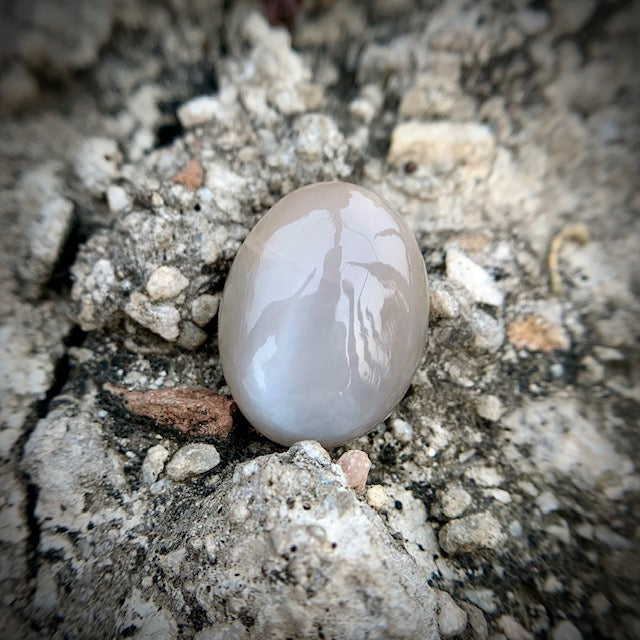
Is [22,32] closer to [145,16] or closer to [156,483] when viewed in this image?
[145,16]

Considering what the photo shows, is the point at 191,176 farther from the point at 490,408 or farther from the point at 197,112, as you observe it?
the point at 490,408

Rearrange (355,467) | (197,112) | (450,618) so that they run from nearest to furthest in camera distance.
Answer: (450,618) < (355,467) < (197,112)

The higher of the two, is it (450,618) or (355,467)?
(355,467)

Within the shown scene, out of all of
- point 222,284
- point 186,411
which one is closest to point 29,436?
point 186,411

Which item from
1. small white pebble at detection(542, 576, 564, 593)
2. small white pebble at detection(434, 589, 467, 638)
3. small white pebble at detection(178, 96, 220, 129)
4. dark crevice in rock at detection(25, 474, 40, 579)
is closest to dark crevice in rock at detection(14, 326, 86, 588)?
dark crevice in rock at detection(25, 474, 40, 579)

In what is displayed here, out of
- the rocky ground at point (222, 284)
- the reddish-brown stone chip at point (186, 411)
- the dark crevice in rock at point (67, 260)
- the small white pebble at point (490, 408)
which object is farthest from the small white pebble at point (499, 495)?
the dark crevice in rock at point (67, 260)

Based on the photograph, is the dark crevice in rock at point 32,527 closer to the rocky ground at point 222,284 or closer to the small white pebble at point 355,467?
the rocky ground at point 222,284
